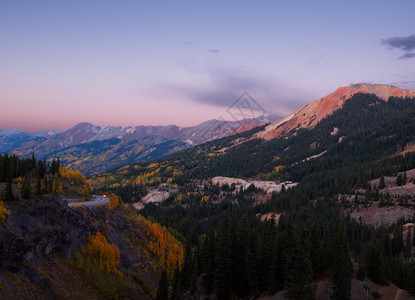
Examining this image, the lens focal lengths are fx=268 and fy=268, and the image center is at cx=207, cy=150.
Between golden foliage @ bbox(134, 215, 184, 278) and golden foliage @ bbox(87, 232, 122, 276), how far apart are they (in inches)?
1006

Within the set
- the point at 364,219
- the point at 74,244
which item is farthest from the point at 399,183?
the point at 74,244

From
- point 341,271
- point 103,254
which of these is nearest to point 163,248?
point 103,254

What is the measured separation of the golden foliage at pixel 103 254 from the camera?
204 ft

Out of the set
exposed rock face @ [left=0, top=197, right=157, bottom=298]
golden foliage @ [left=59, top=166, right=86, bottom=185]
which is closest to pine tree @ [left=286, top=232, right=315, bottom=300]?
exposed rock face @ [left=0, top=197, right=157, bottom=298]

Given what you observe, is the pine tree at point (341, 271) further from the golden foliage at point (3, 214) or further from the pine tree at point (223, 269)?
the golden foliage at point (3, 214)

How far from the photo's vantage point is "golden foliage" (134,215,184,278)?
89.2 metres

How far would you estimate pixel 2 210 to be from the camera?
45.2 metres

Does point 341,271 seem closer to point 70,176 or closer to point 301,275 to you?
point 301,275

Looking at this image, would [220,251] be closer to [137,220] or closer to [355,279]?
[355,279]

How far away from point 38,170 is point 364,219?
443ft

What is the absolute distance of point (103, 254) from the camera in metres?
63.8

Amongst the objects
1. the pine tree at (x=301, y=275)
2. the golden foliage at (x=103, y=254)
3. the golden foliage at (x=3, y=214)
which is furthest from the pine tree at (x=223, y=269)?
the golden foliage at (x=3, y=214)

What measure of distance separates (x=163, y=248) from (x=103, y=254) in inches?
1344

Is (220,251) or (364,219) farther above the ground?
(220,251)
